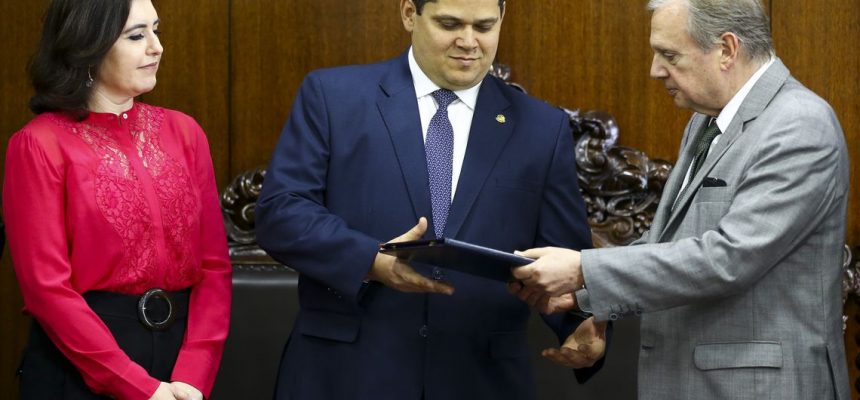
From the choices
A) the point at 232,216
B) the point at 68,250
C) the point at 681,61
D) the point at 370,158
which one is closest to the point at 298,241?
the point at 370,158

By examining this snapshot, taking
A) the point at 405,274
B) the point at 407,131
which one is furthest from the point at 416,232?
the point at 407,131

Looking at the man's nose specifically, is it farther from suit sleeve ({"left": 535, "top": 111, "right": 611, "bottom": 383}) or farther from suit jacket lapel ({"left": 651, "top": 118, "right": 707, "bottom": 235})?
suit sleeve ({"left": 535, "top": 111, "right": 611, "bottom": 383})

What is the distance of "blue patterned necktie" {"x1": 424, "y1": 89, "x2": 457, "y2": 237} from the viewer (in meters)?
2.80

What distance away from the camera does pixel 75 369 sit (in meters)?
2.65

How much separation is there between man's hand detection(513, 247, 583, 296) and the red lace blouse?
71cm

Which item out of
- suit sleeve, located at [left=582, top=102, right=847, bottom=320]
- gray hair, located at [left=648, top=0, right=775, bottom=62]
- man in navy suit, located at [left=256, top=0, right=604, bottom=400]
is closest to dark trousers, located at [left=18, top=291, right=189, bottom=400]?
man in navy suit, located at [left=256, top=0, right=604, bottom=400]

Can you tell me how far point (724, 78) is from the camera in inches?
103

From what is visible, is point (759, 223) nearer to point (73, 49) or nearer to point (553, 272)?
point (553, 272)

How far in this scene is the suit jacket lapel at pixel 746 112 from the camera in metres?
2.56

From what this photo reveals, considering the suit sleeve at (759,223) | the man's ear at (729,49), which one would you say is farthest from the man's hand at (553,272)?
the man's ear at (729,49)

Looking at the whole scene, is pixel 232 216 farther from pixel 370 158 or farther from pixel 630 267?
pixel 630 267

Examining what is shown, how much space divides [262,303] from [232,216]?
1.04 ft

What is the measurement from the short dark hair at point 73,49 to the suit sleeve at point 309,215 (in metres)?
0.43

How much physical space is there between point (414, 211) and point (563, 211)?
360mm
